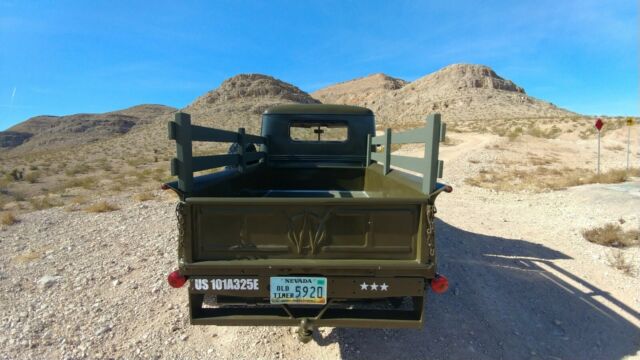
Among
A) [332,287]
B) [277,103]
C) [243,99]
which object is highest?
[243,99]

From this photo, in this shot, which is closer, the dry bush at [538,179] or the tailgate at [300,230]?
the tailgate at [300,230]

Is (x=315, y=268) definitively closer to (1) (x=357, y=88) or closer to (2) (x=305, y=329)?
(2) (x=305, y=329)

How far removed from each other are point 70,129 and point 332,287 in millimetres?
134670

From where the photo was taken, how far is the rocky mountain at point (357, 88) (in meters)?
123

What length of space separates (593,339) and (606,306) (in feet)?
2.87

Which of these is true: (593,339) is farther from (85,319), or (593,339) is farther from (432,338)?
(85,319)

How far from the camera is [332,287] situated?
2.42 meters

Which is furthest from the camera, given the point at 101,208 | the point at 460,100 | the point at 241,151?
the point at 460,100

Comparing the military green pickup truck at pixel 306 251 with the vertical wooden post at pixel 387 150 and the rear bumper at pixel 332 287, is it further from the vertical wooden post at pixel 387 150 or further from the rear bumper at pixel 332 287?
the vertical wooden post at pixel 387 150

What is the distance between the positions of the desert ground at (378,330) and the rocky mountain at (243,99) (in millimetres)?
47931

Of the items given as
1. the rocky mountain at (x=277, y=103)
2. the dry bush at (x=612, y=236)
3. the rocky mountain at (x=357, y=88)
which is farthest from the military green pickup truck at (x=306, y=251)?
the rocky mountain at (x=357, y=88)

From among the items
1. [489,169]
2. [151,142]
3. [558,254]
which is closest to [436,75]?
[151,142]

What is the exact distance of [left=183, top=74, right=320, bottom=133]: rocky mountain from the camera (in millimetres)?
56438

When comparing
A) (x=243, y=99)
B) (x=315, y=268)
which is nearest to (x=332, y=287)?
(x=315, y=268)
